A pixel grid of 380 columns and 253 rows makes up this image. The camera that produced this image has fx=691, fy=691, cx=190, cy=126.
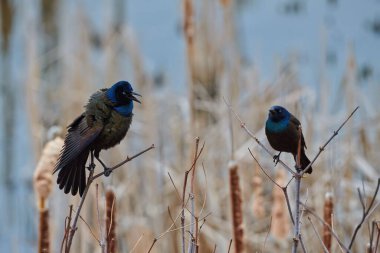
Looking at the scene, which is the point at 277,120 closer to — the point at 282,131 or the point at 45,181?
the point at 282,131

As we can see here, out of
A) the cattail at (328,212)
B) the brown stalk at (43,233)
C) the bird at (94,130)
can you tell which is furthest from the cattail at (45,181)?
the cattail at (328,212)

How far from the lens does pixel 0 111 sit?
→ 19.4 ft

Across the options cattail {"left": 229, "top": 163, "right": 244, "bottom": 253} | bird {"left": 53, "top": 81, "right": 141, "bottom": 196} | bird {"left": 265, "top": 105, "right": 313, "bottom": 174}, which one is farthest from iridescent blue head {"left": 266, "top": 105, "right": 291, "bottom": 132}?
cattail {"left": 229, "top": 163, "right": 244, "bottom": 253}

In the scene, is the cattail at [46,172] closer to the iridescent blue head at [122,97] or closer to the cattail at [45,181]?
the cattail at [45,181]

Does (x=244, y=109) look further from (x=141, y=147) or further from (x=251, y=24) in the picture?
(x=251, y=24)

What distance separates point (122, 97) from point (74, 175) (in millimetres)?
135

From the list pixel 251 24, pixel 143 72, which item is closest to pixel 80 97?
pixel 143 72

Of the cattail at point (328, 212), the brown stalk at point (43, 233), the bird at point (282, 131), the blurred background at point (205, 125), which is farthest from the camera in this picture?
the blurred background at point (205, 125)

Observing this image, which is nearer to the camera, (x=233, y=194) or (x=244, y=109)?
(x=233, y=194)

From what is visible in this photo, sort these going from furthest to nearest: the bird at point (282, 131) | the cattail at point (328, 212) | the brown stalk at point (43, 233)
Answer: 1. the brown stalk at point (43, 233)
2. the cattail at point (328, 212)
3. the bird at point (282, 131)

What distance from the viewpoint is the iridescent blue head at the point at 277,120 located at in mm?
857

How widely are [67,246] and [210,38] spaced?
2577 mm

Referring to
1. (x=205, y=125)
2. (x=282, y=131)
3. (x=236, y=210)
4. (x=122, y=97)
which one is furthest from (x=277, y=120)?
(x=205, y=125)

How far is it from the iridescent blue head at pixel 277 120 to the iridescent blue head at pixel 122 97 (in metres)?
0.19
